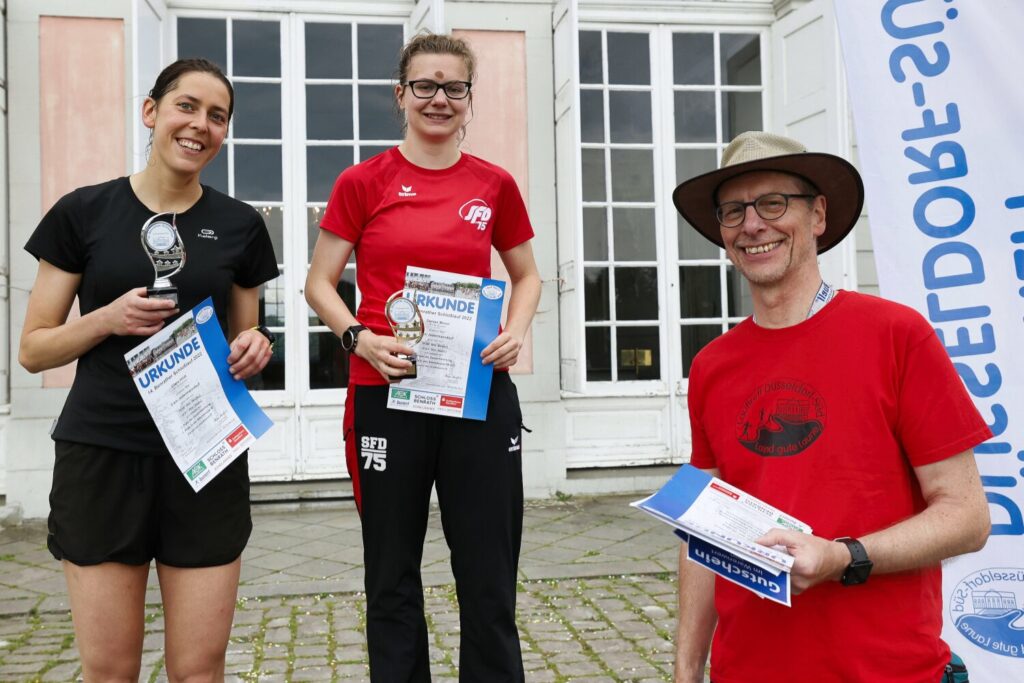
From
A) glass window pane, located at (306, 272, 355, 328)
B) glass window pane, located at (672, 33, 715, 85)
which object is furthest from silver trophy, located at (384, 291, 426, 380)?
glass window pane, located at (672, 33, 715, 85)

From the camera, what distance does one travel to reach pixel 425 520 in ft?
7.94

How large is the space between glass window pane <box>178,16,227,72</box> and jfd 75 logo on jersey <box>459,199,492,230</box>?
17.7ft

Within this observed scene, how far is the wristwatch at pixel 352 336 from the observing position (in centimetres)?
236

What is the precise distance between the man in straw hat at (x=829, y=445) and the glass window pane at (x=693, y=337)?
5.74 meters

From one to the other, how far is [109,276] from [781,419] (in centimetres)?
157

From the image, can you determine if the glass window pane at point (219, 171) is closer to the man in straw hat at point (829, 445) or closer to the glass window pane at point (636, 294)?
the glass window pane at point (636, 294)

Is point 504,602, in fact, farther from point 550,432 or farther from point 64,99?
point 64,99

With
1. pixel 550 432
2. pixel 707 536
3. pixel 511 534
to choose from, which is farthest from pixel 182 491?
pixel 550 432

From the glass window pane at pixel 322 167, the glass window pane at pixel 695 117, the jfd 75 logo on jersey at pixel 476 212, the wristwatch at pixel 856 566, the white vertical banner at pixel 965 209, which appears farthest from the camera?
the glass window pane at pixel 695 117

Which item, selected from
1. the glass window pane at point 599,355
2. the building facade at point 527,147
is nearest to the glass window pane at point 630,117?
the building facade at point 527,147

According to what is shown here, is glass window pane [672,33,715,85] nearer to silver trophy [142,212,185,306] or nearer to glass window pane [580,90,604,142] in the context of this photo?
glass window pane [580,90,604,142]

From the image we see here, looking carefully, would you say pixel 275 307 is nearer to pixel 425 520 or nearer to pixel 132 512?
pixel 425 520

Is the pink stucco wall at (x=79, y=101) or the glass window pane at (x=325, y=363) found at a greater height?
the pink stucco wall at (x=79, y=101)

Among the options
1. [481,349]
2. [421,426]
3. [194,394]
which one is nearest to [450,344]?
[481,349]
